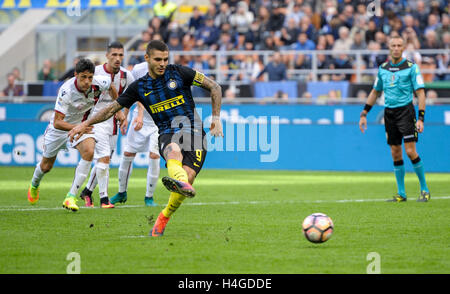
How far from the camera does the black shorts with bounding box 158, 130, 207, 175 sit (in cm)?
834

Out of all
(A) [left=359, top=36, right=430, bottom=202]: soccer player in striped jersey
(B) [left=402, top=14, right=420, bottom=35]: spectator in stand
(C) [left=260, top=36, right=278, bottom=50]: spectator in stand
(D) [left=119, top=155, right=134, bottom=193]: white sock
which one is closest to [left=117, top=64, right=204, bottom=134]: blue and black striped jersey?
(D) [left=119, top=155, right=134, bottom=193]: white sock

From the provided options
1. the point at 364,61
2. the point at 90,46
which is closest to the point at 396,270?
the point at 364,61

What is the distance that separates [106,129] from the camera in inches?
456

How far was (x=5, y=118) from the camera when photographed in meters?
21.0

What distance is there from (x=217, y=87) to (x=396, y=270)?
10.4 feet

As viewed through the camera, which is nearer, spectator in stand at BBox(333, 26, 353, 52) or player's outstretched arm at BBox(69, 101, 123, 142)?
player's outstretched arm at BBox(69, 101, 123, 142)

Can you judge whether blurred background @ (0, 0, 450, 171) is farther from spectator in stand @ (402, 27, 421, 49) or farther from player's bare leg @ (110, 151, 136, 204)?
player's bare leg @ (110, 151, 136, 204)

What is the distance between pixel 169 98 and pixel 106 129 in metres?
3.21

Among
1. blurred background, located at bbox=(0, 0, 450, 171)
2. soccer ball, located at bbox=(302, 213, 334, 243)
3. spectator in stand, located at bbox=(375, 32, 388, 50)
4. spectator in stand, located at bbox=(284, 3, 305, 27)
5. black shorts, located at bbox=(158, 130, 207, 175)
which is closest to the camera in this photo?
soccer ball, located at bbox=(302, 213, 334, 243)

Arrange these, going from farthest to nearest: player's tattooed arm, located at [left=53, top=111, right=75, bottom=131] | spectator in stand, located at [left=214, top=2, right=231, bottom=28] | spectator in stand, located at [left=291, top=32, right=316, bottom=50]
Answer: spectator in stand, located at [left=214, top=2, right=231, bottom=28], spectator in stand, located at [left=291, top=32, right=316, bottom=50], player's tattooed arm, located at [left=53, top=111, right=75, bottom=131]

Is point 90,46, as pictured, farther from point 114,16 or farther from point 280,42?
point 280,42

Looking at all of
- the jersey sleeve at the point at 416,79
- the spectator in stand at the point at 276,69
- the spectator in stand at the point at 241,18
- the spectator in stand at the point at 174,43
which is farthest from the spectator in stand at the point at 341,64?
the jersey sleeve at the point at 416,79

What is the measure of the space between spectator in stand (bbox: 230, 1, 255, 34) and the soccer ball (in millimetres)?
17070

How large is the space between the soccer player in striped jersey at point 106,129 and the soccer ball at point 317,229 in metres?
4.33
